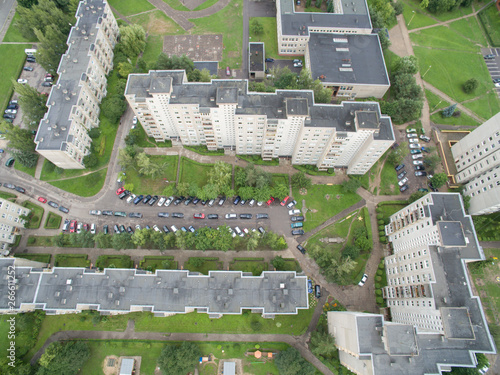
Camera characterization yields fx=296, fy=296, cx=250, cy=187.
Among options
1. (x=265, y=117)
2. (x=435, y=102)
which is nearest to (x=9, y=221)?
(x=265, y=117)

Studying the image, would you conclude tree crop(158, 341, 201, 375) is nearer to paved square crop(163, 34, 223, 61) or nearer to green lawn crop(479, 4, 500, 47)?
paved square crop(163, 34, 223, 61)

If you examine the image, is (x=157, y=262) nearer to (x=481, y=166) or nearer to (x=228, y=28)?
(x=228, y=28)

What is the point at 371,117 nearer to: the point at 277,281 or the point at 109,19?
the point at 277,281

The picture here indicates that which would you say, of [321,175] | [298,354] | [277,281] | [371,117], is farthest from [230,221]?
[371,117]

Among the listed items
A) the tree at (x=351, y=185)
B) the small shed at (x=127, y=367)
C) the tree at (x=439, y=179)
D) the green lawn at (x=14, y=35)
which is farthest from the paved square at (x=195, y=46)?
the small shed at (x=127, y=367)

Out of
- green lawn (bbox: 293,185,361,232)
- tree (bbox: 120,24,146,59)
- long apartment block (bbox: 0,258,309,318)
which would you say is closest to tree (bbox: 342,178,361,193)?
green lawn (bbox: 293,185,361,232)

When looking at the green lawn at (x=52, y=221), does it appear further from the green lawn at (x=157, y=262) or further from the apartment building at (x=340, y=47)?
the apartment building at (x=340, y=47)
